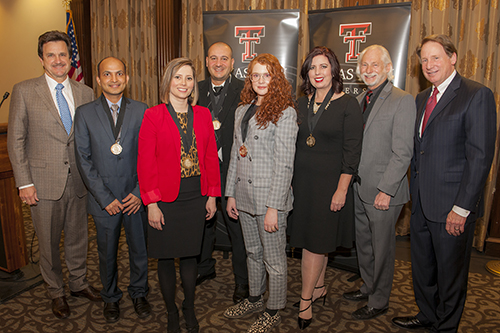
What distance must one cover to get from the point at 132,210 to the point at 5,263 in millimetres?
1658

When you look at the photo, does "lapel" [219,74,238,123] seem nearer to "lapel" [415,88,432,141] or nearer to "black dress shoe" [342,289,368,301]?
"lapel" [415,88,432,141]

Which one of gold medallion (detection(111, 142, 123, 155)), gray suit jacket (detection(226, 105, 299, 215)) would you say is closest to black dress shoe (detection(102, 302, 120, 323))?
gold medallion (detection(111, 142, 123, 155))

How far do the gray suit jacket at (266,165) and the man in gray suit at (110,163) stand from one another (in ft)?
2.65

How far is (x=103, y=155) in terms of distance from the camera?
2520 mm

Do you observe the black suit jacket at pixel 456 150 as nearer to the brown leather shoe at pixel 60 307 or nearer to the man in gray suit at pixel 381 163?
the man in gray suit at pixel 381 163

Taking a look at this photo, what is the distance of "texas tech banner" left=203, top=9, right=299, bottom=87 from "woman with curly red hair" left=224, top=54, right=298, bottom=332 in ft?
5.62

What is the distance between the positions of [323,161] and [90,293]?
2221 mm

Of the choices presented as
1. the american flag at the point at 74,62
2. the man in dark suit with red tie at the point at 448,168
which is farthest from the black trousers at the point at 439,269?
the american flag at the point at 74,62

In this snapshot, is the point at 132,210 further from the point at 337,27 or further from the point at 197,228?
the point at 337,27

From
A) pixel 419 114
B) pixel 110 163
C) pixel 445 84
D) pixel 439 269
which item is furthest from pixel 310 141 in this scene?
pixel 110 163

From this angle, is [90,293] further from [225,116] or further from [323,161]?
[323,161]

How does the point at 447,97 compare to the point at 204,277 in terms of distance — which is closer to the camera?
the point at 447,97

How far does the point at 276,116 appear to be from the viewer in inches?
87.1

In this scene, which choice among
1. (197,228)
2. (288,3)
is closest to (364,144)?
(197,228)
